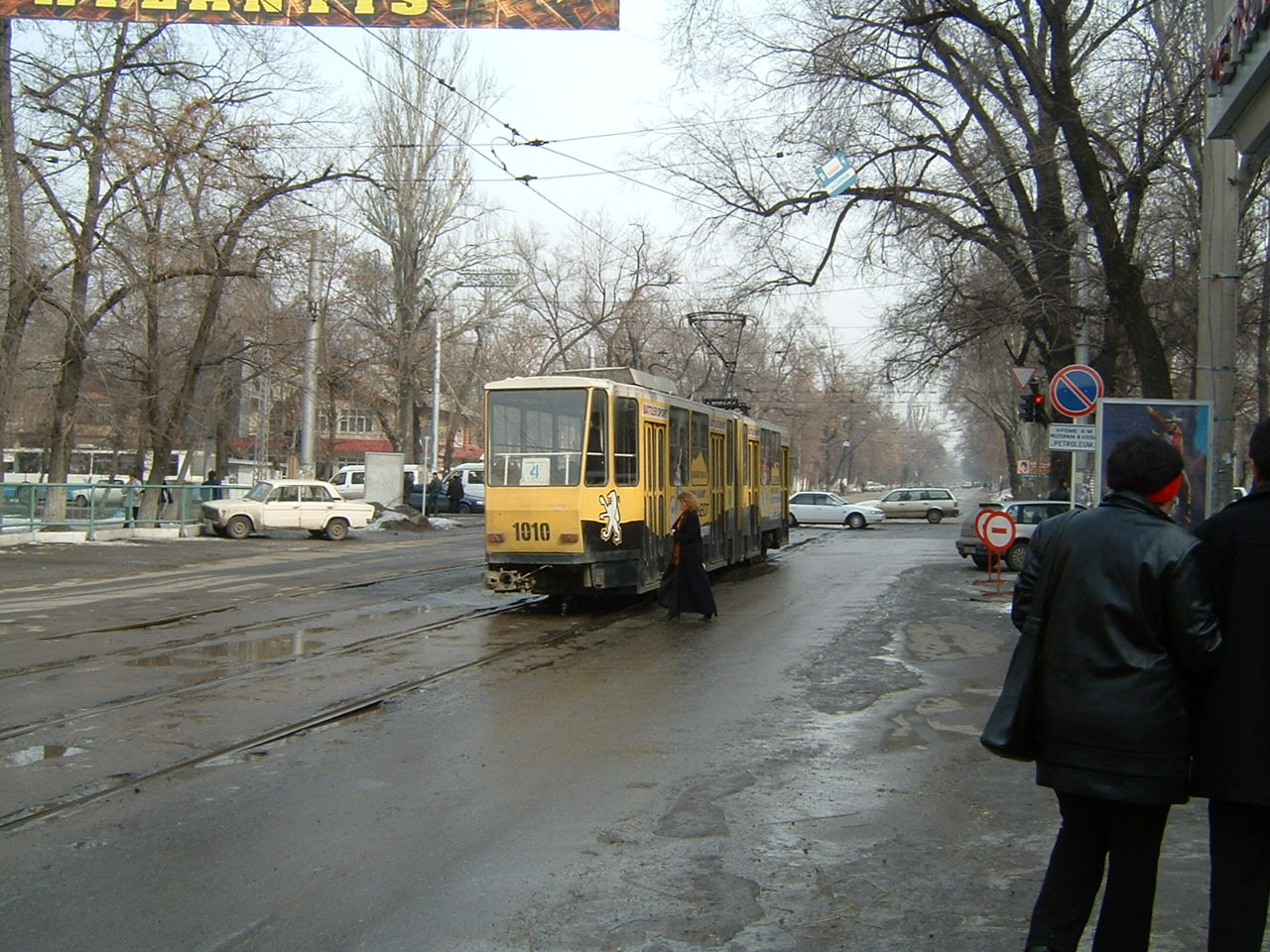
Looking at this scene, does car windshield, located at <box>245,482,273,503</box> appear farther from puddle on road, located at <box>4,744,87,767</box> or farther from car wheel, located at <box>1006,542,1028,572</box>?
puddle on road, located at <box>4,744,87,767</box>

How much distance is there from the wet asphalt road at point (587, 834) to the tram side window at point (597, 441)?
15.9 feet

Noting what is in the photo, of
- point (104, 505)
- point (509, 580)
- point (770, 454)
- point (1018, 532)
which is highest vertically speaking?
point (770, 454)

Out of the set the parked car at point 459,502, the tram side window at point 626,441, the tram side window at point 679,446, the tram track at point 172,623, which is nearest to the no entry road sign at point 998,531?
the tram side window at point 679,446

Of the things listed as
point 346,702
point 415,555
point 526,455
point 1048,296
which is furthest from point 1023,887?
point 415,555

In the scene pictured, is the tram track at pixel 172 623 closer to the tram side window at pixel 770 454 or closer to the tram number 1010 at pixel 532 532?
the tram number 1010 at pixel 532 532

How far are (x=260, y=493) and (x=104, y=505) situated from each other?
4.48 meters

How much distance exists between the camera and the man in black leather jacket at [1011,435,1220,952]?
3576 millimetres

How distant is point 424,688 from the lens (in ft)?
33.1

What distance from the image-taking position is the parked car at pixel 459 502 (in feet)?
151

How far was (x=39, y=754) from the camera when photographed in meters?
7.58

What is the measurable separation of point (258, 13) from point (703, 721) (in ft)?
55.2

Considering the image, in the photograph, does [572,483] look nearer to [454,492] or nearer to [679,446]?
[679,446]

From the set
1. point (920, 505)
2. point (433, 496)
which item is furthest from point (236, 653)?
point (920, 505)

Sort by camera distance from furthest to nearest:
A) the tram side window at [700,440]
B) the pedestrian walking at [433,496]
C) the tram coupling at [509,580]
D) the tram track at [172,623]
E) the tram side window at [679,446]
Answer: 1. the pedestrian walking at [433,496]
2. the tram side window at [700,440]
3. the tram side window at [679,446]
4. the tram coupling at [509,580]
5. the tram track at [172,623]
